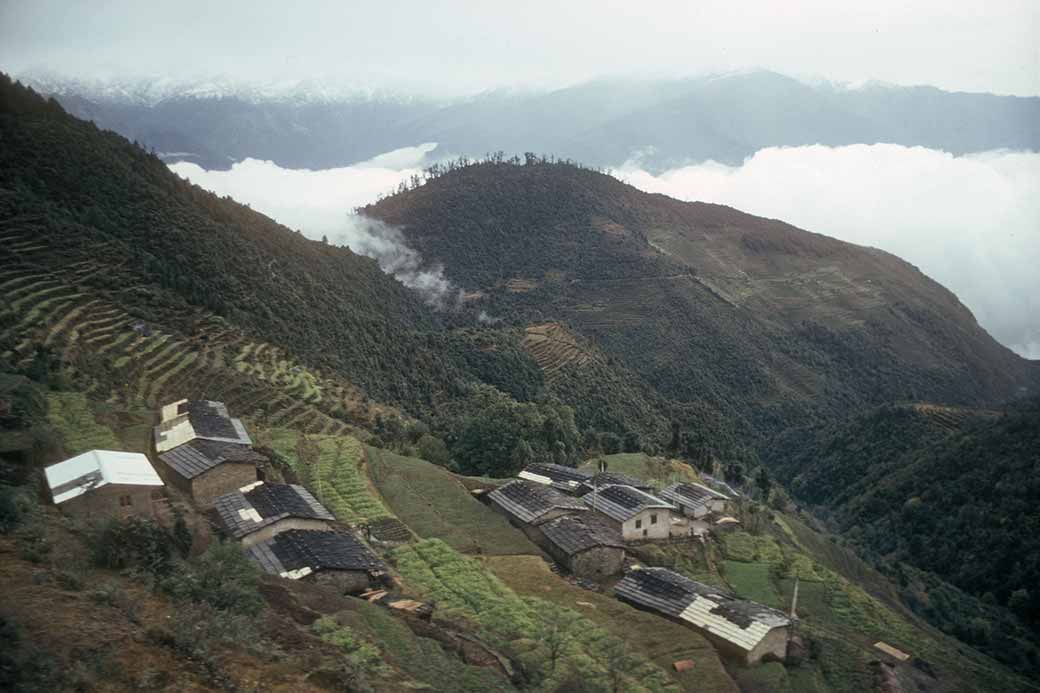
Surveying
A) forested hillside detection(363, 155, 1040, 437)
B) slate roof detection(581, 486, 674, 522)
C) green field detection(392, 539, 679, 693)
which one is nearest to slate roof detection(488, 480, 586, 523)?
slate roof detection(581, 486, 674, 522)

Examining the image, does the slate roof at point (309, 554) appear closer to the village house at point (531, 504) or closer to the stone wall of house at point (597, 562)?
the stone wall of house at point (597, 562)

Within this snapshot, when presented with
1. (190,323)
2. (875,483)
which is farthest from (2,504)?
(875,483)

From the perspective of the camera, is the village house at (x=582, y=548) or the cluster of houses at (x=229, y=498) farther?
the village house at (x=582, y=548)

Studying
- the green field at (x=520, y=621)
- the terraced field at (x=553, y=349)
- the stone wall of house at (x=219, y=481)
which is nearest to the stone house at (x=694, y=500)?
the green field at (x=520, y=621)

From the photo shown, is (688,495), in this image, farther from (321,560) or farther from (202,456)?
(202,456)

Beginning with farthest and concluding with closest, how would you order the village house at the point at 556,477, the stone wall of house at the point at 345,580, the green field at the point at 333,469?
the village house at the point at 556,477
the green field at the point at 333,469
the stone wall of house at the point at 345,580

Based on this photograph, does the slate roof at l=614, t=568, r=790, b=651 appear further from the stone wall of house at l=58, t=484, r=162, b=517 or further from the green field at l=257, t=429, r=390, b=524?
the stone wall of house at l=58, t=484, r=162, b=517
